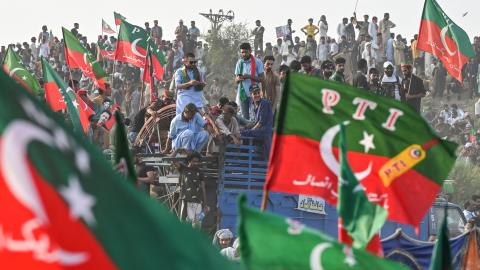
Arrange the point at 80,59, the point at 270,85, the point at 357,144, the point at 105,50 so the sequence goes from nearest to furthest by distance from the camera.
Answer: the point at 357,144
the point at 270,85
the point at 80,59
the point at 105,50

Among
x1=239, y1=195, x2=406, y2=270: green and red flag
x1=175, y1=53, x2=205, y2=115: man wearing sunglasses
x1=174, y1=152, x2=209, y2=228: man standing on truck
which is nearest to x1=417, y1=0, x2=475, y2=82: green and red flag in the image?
x1=175, y1=53, x2=205, y2=115: man wearing sunglasses

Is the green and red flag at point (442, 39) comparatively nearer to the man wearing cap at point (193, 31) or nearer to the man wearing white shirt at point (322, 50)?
the man wearing white shirt at point (322, 50)

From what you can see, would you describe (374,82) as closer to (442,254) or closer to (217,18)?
(442,254)

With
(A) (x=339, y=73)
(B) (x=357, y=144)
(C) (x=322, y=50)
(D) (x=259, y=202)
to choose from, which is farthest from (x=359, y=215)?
(C) (x=322, y=50)

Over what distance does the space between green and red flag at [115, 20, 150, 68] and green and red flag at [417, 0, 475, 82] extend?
6.74 metres

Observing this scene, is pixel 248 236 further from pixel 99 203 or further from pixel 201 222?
pixel 201 222

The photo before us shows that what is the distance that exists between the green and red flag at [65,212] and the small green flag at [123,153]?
5.73 ft

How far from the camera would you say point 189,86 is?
16.8 m

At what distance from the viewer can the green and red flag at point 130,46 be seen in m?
23.1

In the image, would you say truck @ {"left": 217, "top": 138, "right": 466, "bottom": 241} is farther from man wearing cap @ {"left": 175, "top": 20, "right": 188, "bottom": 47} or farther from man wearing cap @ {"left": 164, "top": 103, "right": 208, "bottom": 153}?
man wearing cap @ {"left": 175, "top": 20, "right": 188, "bottom": 47}

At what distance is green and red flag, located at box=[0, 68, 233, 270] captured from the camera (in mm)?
3887

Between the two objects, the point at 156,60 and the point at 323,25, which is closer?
the point at 156,60

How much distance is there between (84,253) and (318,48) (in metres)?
32.0

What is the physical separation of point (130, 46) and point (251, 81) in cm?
620
